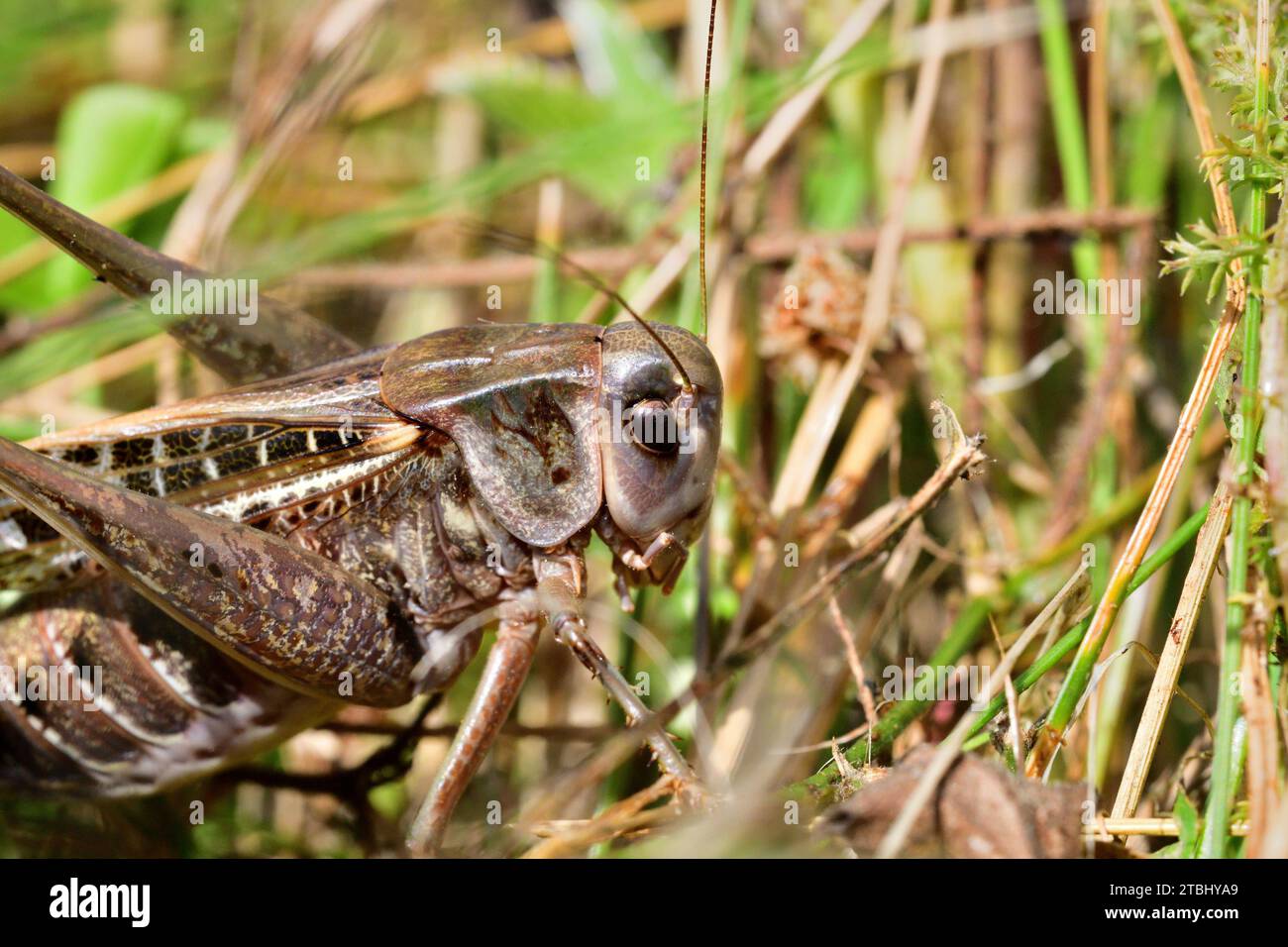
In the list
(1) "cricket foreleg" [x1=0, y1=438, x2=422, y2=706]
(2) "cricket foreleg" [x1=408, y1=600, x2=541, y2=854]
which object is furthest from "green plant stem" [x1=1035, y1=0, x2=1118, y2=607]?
(1) "cricket foreleg" [x1=0, y1=438, x2=422, y2=706]

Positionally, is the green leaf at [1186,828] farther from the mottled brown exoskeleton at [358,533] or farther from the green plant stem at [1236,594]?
the mottled brown exoskeleton at [358,533]

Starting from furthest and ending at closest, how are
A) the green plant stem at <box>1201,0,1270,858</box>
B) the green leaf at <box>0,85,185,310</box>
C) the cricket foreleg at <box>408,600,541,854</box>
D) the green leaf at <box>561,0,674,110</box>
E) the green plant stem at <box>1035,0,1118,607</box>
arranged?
1. the green leaf at <box>561,0,674,110</box>
2. the green leaf at <box>0,85,185,310</box>
3. the green plant stem at <box>1035,0,1118,607</box>
4. the cricket foreleg at <box>408,600,541,854</box>
5. the green plant stem at <box>1201,0,1270,858</box>

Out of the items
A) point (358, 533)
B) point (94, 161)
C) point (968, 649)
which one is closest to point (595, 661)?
point (358, 533)

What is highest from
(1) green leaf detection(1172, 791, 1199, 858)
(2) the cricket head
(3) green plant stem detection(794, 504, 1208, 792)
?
(2) the cricket head

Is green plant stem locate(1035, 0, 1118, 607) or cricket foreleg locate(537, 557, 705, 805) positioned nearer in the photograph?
cricket foreleg locate(537, 557, 705, 805)

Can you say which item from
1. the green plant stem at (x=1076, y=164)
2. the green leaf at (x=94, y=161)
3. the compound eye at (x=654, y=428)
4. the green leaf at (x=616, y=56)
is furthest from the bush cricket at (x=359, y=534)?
the green leaf at (x=616, y=56)

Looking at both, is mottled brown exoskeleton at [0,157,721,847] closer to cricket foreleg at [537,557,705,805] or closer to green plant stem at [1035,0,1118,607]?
cricket foreleg at [537,557,705,805]
